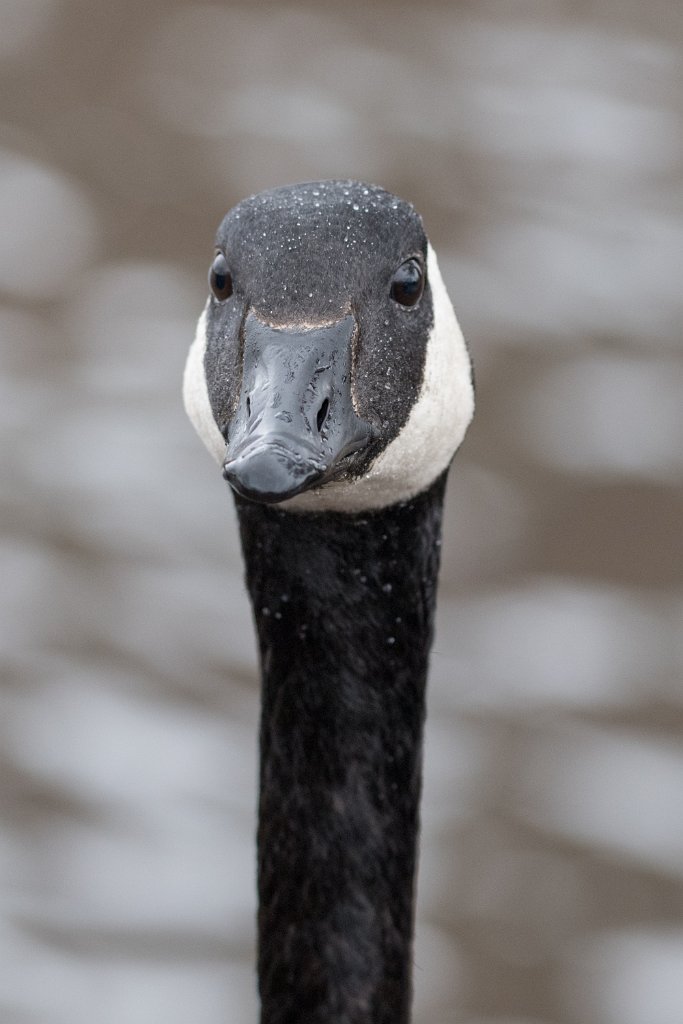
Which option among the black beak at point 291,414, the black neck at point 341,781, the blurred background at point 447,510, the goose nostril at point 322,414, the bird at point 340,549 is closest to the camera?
the black beak at point 291,414

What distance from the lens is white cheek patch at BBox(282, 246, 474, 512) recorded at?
394 centimetres

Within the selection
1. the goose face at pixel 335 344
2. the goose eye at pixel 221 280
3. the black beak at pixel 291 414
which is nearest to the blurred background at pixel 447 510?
the goose face at pixel 335 344

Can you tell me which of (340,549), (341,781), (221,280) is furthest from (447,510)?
(221,280)

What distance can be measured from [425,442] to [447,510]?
438cm

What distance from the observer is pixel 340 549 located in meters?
4.12

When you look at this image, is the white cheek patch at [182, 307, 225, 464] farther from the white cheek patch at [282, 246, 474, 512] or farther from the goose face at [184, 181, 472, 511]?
the white cheek patch at [282, 246, 474, 512]

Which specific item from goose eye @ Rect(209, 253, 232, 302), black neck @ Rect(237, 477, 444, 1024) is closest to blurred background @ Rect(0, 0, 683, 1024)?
black neck @ Rect(237, 477, 444, 1024)

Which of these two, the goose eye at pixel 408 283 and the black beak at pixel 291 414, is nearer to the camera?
the black beak at pixel 291 414

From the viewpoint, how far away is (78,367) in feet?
29.8

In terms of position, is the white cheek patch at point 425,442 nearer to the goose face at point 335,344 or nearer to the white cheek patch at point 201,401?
the goose face at point 335,344

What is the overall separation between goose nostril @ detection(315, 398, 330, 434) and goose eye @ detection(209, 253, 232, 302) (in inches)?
18.4

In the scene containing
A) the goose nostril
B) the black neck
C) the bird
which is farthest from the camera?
the black neck

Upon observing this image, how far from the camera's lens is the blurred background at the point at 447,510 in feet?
22.2

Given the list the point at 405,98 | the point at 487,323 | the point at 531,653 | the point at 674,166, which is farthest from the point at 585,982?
the point at 405,98
